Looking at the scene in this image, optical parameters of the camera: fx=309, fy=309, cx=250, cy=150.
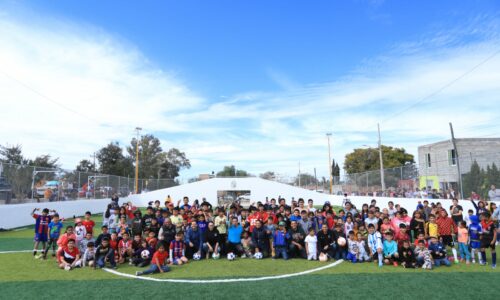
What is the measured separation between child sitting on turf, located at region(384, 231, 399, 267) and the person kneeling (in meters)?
5.80

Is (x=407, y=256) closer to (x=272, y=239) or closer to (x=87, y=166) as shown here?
(x=272, y=239)

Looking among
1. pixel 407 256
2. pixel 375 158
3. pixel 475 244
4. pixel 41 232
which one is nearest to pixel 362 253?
pixel 407 256

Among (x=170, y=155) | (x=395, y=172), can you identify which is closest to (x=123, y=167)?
(x=170, y=155)

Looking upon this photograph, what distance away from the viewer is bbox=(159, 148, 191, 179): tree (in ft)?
224

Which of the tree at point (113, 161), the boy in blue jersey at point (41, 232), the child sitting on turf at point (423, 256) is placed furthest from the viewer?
the tree at point (113, 161)

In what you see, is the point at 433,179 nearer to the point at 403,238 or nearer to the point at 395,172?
the point at 395,172

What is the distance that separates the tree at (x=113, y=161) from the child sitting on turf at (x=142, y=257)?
54844 mm

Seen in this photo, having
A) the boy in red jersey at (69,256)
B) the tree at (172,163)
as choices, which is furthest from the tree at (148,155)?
the boy in red jersey at (69,256)

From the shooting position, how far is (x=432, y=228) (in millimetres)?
9117

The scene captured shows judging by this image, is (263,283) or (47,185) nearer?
(263,283)

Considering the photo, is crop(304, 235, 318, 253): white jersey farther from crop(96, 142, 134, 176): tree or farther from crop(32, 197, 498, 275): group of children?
crop(96, 142, 134, 176): tree

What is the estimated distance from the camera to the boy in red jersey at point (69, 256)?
821 centimetres

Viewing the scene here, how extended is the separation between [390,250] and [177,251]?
5.91 meters

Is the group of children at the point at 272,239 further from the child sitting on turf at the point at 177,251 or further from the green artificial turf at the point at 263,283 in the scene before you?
the green artificial turf at the point at 263,283
